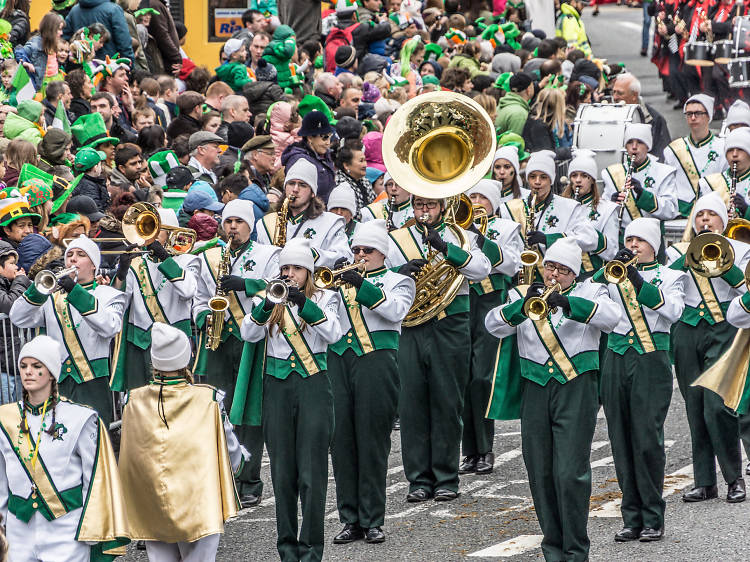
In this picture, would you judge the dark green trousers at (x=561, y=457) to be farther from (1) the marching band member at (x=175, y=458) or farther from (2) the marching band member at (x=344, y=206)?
(2) the marching band member at (x=344, y=206)

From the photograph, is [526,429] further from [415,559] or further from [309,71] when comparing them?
[309,71]

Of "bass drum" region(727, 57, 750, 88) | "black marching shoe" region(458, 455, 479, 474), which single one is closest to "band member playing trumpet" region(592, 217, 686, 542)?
"black marching shoe" region(458, 455, 479, 474)

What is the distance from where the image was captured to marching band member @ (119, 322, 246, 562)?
8.32 m

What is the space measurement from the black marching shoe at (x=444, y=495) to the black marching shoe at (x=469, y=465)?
29.6 inches

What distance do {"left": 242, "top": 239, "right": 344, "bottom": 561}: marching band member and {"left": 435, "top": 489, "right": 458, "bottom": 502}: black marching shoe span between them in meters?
1.77

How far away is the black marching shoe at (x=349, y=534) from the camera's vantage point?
9828mm

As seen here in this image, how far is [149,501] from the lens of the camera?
330 inches

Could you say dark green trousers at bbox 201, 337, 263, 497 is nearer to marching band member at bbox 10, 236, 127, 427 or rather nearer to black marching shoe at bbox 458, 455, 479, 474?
marching band member at bbox 10, 236, 127, 427

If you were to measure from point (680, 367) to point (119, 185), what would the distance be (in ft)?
15.3

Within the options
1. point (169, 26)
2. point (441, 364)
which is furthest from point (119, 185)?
point (169, 26)

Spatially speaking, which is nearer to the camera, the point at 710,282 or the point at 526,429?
the point at 526,429

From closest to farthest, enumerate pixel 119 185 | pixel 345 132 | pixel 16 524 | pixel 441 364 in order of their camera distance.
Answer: pixel 16 524
pixel 441 364
pixel 119 185
pixel 345 132

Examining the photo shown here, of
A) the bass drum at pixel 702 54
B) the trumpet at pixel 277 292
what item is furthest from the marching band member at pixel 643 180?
the bass drum at pixel 702 54

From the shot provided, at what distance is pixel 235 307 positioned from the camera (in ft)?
34.6
